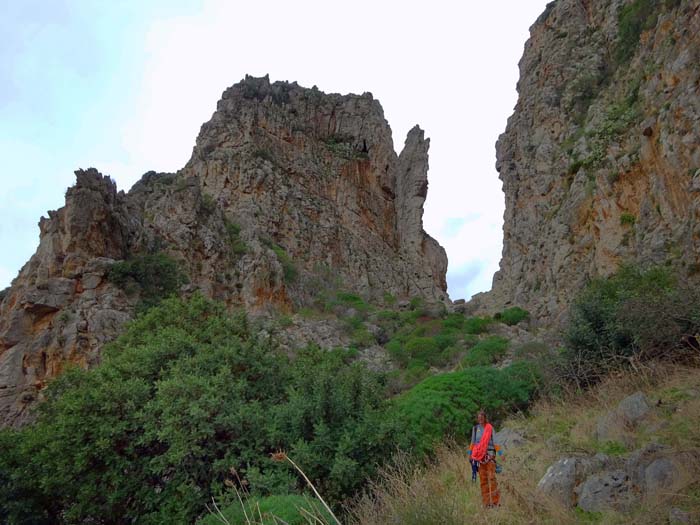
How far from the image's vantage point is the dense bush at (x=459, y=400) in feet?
31.2

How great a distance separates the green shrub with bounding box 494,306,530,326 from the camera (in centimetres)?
2492

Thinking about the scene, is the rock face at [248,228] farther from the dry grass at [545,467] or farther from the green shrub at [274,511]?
the dry grass at [545,467]

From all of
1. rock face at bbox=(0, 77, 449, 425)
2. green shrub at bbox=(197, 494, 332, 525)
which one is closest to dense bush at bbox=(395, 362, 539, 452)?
green shrub at bbox=(197, 494, 332, 525)

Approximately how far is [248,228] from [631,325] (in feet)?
91.7

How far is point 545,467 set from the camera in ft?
22.4

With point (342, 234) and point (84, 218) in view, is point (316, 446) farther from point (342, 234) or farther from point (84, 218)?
point (342, 234)

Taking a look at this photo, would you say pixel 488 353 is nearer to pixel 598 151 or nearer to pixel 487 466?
pixel 598 151

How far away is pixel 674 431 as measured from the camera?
5.94 meters

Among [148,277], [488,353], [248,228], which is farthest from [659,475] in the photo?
[248,228]

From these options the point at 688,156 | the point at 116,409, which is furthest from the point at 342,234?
the point at 116,409

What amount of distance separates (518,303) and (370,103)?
33.5 metres

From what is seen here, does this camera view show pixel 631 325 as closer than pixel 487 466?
No

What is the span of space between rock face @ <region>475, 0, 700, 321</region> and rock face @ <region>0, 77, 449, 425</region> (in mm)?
14869

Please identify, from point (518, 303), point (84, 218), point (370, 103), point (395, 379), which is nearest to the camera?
point (395, 379)
